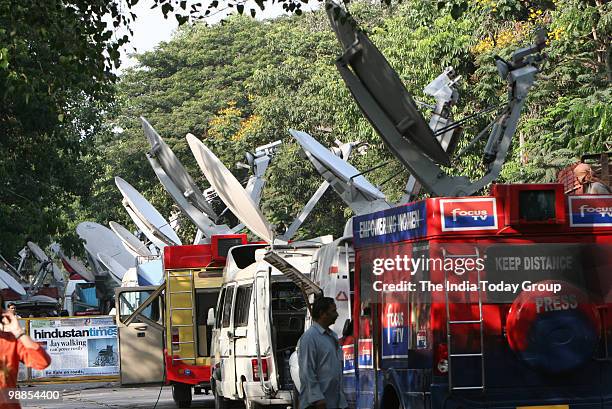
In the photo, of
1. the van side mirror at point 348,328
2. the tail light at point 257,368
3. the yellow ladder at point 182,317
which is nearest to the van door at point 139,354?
the yellow ladder at point 182,317

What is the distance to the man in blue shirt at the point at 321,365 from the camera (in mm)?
11117

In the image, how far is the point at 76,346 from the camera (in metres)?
32.7

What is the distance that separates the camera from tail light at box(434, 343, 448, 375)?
11852mm

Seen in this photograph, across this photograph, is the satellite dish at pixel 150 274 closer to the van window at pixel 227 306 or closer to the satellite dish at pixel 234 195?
the satellite dish at pixel 234 195

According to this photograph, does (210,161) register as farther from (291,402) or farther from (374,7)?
(374,7)

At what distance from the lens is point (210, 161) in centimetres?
2491

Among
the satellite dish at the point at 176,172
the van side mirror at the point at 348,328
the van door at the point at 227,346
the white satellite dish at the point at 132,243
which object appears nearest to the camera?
the van side mirror at the point at 348,328

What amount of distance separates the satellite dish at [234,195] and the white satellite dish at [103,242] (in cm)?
1926

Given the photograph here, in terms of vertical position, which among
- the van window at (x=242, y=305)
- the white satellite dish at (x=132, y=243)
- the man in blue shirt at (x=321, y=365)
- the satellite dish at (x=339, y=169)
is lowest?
the man in blue shirt at (x=321, y=365)

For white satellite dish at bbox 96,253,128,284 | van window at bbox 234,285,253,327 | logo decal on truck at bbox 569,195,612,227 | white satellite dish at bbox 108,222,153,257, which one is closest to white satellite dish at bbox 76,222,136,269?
white satellite dish at bbox 96,253,128,284

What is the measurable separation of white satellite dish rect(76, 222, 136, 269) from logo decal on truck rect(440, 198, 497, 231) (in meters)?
32.9

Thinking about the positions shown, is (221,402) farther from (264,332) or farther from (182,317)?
(264,332)

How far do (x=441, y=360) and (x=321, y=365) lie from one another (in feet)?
3.94

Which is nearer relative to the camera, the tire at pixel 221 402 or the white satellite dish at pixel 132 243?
the tire at pixel 221 402
